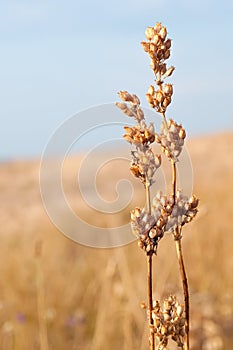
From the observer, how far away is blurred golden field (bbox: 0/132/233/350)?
97.2 inches

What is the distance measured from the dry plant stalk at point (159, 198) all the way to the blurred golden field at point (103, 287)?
93cm

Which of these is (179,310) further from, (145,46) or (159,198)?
(145,46)

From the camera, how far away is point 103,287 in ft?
8.84

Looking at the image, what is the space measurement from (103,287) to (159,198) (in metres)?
2.07

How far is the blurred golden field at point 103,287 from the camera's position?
247 centimetres

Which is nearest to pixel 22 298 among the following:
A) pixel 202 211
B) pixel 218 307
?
pixel 218 307

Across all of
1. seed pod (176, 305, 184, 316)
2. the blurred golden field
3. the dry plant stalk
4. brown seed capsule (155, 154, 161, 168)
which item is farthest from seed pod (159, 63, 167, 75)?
the blurred golden field

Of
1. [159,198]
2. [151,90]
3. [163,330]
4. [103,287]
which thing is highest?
[103,287]

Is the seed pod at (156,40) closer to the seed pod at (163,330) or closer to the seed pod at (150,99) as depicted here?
the seed pod at (150,99)

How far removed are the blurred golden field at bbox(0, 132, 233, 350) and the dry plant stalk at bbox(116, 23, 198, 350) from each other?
931 millimetres

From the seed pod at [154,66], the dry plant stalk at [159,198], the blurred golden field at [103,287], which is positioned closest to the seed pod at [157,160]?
the dry plant stalk at [159,198]

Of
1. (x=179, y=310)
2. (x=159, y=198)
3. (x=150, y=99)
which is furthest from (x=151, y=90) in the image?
(x=179, y=310)

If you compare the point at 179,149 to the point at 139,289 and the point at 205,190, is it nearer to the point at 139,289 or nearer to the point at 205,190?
the point at 139,289

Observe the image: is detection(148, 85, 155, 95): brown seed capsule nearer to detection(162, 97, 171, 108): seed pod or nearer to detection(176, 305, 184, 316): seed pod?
detection(162, 97, 171, 108): seed pod
